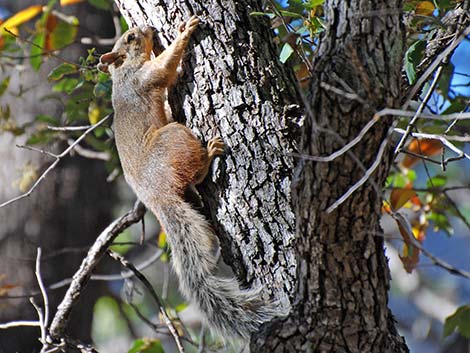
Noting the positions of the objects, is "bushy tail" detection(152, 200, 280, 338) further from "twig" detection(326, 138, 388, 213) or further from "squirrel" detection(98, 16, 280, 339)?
"twig" detection(326, 138, 388, 213)

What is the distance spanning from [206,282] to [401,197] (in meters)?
0.99

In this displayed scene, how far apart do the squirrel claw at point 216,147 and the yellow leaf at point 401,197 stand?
A: 39.4 inches

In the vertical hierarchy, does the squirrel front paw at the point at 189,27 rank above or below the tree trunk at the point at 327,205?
above

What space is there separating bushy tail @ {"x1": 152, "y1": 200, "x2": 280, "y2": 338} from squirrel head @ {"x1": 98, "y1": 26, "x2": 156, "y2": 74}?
0.60 metres

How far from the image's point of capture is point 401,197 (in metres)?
Result: 3.01

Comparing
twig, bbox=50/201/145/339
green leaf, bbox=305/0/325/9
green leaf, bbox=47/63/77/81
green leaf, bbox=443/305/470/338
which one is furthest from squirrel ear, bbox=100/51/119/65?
green leaf, bbox=443/305/470/338

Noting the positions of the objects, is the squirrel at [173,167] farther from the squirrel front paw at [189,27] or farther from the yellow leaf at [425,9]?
the yellow leaf at [425,9]

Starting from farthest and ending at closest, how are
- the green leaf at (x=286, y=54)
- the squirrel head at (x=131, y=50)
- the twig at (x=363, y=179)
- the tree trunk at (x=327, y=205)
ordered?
the squirrel head at (x=131, y=50) < the green leaf at (x=286, y=54) < the tree trunk at (x=327, y=205) < the twig at (x=363, y=179)

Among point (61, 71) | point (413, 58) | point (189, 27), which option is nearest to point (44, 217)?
point (61, 71)

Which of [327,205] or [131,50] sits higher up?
[131,50]

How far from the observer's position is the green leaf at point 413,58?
234cm

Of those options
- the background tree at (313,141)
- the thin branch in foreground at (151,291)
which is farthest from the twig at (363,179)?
the thin branch in foreground at (151,291)

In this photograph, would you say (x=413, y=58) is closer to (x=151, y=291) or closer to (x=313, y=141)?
(x=313, y=141)

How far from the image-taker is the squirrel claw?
2.28 m
